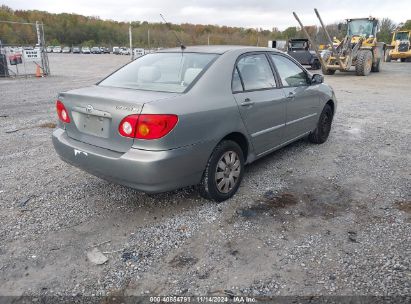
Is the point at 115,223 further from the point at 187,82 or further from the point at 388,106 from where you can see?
the point at 388,106

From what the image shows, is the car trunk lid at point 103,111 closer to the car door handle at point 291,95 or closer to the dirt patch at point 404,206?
the car door handle at point 291,95

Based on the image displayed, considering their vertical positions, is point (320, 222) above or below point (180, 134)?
below

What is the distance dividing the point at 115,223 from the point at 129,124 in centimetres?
102

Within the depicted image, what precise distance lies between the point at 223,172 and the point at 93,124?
139 centimetres

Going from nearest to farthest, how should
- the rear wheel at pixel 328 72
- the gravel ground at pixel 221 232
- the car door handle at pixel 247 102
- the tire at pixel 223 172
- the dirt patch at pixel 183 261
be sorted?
the gravel ground at pixel 221 232
the dirt patch at pixel 183 261
the tire at pixel 223 172
the car door handle at pixel 247 102
the rear wheel at pixel 328 72

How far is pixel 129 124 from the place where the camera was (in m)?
2.85

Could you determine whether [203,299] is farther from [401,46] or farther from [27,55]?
[401,46]

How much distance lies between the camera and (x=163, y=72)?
3.65 metres

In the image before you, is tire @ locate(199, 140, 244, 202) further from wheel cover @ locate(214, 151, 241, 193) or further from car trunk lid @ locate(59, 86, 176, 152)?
car trunk lid @ locate(59, 86, 176, 152)

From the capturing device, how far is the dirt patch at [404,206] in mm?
3518

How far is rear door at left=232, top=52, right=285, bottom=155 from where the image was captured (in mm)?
3664

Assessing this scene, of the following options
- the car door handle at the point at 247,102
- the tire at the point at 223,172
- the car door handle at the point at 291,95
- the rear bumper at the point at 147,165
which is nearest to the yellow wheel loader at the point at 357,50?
the car door handle at the point at 291,95

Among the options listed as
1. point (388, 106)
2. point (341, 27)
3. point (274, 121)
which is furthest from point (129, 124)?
point (341, 27)

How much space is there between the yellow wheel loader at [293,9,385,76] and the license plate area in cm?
1567
